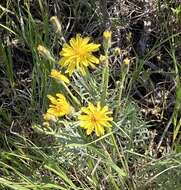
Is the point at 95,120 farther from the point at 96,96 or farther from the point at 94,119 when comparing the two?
the point at 96,96

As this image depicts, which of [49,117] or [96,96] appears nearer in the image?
[49,117]

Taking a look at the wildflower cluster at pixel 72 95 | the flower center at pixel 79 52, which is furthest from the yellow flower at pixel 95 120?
the flower center at pixel 79 52

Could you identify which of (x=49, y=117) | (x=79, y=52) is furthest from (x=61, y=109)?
(x=79, y=52)

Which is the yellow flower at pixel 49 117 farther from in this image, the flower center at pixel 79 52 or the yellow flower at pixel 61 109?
the flower center at pixel 79 52

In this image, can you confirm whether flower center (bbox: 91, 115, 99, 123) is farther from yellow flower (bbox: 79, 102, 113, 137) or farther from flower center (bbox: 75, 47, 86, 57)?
flower center (bbox: 75, 47, 86, 57)

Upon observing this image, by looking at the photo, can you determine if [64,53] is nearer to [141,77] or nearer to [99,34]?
[141,77]

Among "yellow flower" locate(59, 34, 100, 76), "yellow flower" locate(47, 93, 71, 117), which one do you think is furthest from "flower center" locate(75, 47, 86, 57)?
"yellow flower" locate(47, 93, 71, 117)

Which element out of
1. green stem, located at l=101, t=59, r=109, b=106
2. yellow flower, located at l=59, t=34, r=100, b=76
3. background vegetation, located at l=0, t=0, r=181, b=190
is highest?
yellow flower, located at l=59, t=34, r=100, b=76

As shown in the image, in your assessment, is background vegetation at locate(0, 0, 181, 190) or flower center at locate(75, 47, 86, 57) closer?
flower center at locate(75, 47, 86, 57)
